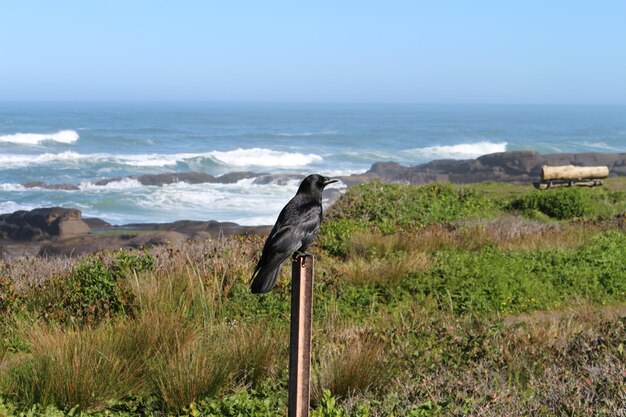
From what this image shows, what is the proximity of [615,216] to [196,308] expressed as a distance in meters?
12.2

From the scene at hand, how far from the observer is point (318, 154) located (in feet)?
231

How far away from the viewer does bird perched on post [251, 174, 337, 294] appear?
4004 millimetres

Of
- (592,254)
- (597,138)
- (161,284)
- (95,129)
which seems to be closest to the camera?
(161,284)

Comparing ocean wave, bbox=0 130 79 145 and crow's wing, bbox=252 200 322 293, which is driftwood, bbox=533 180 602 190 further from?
ocean wave, bbox=0 130 79 145

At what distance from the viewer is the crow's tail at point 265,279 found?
3.85 metres

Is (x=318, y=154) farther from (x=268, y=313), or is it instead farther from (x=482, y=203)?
(x=268, y=313)

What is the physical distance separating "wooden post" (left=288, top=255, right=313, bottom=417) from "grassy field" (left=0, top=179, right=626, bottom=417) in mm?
1581

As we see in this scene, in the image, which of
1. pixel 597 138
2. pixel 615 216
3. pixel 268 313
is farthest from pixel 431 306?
pixel 597 138

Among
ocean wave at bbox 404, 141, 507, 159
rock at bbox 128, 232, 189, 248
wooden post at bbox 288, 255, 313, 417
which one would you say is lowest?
ocean wave at bbox 404, 141, 507, 159

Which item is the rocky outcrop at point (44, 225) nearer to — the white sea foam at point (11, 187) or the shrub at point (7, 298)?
the white sea foam at point (11, 187)

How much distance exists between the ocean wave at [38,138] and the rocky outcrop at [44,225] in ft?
148

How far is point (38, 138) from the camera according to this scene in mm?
73438

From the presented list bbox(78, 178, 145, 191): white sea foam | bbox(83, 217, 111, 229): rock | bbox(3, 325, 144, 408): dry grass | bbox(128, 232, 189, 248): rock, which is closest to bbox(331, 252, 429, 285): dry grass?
bbox(3, 325, 144, 408): dry grass

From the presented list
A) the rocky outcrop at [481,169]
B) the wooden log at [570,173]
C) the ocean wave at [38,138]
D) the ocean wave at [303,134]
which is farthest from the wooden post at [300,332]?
the ocean wave at [303,134]
